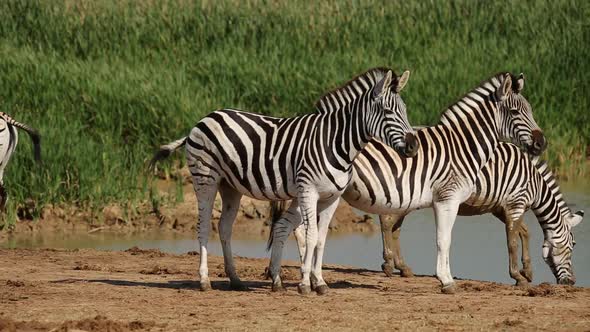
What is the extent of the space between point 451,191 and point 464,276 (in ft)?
7.22

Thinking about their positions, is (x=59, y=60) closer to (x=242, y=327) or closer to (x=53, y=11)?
(x=53, y=11)

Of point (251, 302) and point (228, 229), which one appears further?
point (228, 229)

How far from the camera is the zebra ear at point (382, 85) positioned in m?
11.4

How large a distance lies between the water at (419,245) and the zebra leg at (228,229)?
8.51ft

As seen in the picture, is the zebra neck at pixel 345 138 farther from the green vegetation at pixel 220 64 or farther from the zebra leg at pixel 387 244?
the green vegetation at pixel 220 64

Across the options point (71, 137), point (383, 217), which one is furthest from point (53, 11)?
point (383, 217)

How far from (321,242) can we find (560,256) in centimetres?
308

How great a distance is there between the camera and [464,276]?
14.0 metres

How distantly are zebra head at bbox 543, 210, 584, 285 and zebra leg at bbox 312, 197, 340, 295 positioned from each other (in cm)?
294

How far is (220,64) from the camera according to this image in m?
20.5

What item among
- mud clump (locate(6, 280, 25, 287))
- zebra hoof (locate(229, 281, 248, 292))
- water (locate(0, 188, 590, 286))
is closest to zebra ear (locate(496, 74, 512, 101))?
water (locate(0, 188, 590, 286))

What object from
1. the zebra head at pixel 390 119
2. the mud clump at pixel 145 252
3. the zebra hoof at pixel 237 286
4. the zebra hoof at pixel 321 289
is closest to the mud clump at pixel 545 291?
the zebra head at pixel 390 119

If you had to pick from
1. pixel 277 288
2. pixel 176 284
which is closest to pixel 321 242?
pixel 277 288

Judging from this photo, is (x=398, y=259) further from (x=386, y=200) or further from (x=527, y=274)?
(x=386, y=200)
